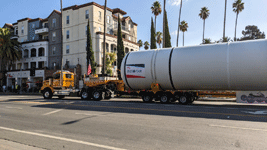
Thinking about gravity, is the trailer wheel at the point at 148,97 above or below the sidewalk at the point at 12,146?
above

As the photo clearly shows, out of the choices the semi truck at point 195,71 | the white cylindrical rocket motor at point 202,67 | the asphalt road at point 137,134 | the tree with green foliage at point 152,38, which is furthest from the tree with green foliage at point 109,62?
the asphalt road at point 137,134

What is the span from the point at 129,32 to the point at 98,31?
1207 centimetres

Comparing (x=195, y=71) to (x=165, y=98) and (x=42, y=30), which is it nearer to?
(x=165, y=98)

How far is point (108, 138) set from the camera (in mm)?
6605

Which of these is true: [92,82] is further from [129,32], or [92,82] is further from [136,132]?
[129,32]

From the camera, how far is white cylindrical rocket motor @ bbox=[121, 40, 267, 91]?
1364 cm

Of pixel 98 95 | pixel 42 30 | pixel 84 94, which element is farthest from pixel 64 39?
pixel 98 95

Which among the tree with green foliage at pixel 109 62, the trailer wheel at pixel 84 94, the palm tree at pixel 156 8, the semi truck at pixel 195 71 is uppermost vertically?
the palm tree at pixel 156 8

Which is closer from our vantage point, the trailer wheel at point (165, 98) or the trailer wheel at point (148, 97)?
the trailer wheel at point (165, 98)

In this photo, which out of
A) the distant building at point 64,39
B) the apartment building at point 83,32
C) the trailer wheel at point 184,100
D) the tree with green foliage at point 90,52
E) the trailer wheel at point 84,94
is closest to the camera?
the trailer wheel at point 184,100

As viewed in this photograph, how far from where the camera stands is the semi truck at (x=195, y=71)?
13711mm

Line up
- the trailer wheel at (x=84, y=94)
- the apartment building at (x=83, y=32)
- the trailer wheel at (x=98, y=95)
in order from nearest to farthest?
the trailer wheel at (x=98, y=95) < the trailer wheel at (x=84, y=94) < the apartment building at (x=83, y=32)

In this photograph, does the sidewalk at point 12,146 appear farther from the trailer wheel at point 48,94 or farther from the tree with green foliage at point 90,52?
the tree with green foliage at point 90,52

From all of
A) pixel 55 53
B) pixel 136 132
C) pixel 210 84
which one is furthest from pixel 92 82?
pixel 55 53
